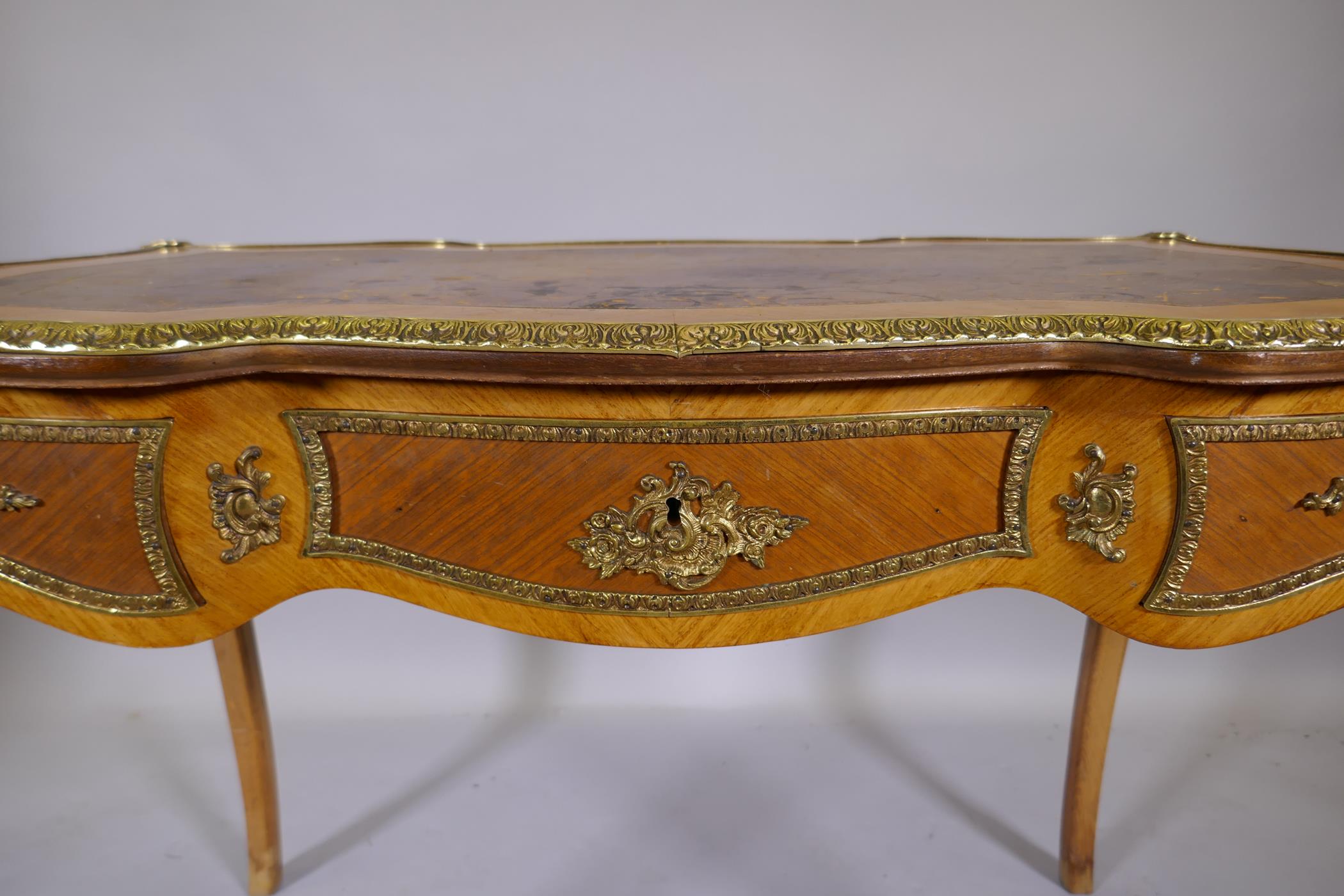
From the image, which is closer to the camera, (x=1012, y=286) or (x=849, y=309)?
(x=849, y=309)

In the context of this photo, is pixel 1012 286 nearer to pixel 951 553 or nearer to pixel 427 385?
pixel 951 553

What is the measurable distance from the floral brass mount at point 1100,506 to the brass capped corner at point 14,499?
76 cm

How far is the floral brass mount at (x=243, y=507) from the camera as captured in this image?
771mm

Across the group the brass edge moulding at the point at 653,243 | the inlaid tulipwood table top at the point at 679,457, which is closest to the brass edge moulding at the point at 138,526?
the inlaid tulipwood table top at the point at 679,457

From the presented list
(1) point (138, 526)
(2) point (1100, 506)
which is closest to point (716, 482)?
(2) point (1100, 506)

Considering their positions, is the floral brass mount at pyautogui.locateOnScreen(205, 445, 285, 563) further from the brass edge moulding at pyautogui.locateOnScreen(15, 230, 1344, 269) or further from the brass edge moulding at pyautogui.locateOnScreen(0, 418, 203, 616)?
the brass edge moulding at pyautogui.locateOnScreen(15, 230, 1344, 269)

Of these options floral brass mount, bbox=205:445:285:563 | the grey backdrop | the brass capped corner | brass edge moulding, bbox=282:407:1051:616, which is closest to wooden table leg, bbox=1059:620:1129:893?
the grey backdrop

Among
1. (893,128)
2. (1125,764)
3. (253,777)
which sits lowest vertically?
(1125,764)

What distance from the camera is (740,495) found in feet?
2.43

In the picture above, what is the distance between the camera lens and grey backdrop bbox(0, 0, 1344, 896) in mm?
1731

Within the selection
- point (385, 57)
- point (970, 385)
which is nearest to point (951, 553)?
point (970, 385)

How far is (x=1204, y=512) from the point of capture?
0.75 meters

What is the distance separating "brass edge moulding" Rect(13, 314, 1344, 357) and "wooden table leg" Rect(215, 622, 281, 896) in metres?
0.59

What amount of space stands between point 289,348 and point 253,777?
2.59 feet
